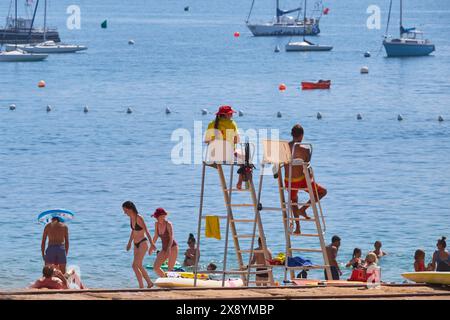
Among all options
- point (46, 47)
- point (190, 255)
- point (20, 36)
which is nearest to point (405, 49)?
point (46, 47)

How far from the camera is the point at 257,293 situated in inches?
532

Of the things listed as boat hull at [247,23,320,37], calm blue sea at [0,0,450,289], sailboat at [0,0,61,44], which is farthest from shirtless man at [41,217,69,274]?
boat hull at [247,23,320,37]

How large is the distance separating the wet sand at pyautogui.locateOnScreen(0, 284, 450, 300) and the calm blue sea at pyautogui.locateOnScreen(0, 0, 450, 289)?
1487cm

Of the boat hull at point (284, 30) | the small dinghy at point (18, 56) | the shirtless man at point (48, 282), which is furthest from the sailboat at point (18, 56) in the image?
the shirtless man at point (48, 282)

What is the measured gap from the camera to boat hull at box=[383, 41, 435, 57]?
117m

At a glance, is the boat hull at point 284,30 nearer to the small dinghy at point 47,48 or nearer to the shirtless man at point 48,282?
the small dinghy at point 47,48

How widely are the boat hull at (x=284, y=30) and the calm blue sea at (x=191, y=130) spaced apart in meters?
12.4

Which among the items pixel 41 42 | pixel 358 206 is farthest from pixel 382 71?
pixel 358 206

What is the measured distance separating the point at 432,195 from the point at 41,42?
80091 mm

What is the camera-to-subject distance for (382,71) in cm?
10519

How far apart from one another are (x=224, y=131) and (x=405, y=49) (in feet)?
335

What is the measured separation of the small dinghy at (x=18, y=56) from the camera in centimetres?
10938

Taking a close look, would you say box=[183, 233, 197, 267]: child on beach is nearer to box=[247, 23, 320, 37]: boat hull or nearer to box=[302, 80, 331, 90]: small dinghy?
box=[302, 80, 331, 90]: small dinghy
